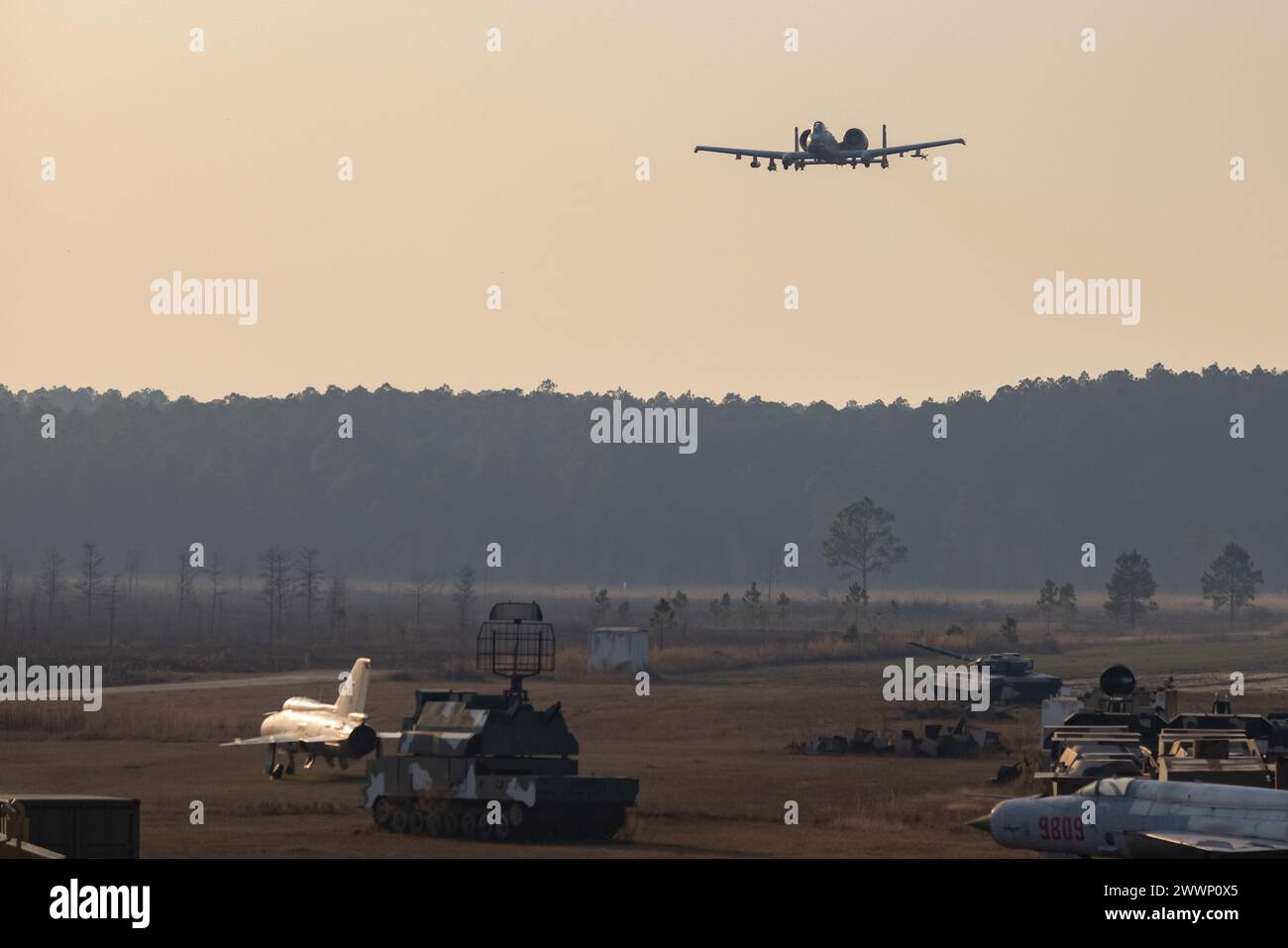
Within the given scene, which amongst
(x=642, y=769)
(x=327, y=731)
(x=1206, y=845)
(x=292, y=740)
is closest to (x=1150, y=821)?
(x=1206, y=845)

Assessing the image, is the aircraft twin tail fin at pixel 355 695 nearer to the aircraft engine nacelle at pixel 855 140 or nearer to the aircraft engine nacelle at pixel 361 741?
the aircraft engine nacelle at pixel 361 741

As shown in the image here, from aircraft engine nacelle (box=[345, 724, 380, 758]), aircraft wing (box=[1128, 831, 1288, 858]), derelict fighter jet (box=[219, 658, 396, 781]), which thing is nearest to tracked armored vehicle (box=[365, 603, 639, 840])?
aircraft engine nacelle (box=[345, 724, 380, 758])

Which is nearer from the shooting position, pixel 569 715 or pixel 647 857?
pixel 647 857

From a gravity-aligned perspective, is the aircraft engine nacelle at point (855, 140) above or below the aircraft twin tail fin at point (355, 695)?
above

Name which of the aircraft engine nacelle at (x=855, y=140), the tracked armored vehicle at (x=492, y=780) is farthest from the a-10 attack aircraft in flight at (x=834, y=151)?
the tracked armored vehicle at (x=492, y=780)

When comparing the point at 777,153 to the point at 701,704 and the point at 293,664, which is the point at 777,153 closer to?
the point at 701,704

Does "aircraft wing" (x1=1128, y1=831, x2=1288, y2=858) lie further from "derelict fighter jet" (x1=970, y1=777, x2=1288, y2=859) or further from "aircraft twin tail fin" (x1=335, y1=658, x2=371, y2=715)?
"aircraft twin tail fin" (x1=335, y1=658, x2=371, y2=715)
